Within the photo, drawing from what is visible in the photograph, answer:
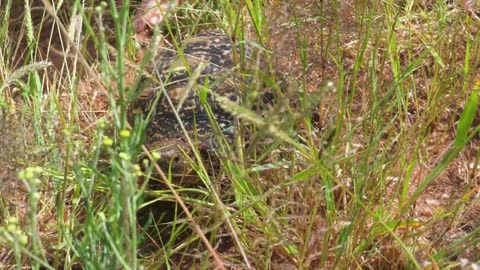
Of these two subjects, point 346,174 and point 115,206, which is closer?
point 115,206

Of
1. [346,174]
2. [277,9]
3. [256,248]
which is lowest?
[256,248]

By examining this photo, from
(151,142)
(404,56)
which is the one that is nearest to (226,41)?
(151,142)

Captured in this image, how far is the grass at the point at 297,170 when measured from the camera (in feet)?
4.18

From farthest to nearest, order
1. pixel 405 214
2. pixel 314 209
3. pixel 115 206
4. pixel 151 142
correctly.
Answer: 1. pixel 151 142
2. pixel 405 214
3. pixel 314 209
4. pixel 115 206

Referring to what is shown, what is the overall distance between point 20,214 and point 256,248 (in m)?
0.60

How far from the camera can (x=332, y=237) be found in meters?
1.48

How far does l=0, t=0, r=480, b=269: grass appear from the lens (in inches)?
50.2

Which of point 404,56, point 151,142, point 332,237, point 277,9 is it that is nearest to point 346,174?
point 332,237

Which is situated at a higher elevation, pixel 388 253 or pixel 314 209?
pixel 314 209

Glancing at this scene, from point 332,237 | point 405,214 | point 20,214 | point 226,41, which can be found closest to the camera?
point 332,237

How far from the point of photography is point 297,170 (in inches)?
65.1

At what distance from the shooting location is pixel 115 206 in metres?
1.05

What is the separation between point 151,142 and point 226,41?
0.38 metres

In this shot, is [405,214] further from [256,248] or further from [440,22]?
[440,22]
